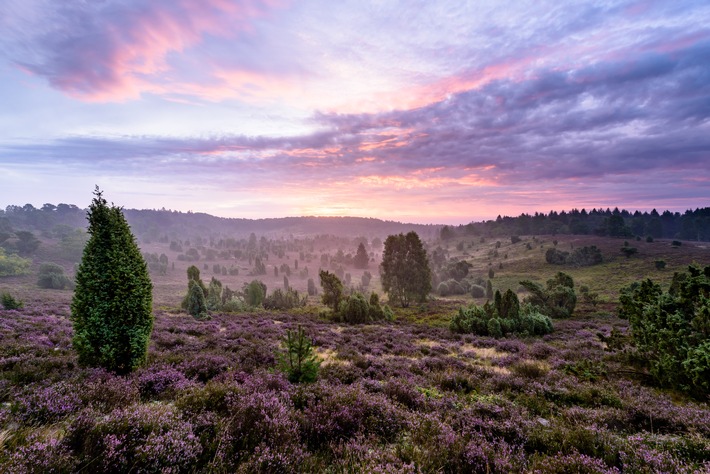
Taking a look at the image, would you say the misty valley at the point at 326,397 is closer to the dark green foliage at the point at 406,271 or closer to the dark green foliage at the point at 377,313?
the dark green foliage at the point at 377,313

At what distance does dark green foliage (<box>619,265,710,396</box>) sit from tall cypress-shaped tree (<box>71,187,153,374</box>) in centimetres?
1699

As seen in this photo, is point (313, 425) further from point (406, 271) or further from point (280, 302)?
point (406, 271)

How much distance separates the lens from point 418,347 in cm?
1767

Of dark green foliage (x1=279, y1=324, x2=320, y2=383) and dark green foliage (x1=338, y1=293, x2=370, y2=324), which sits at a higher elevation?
dark green foliage (x1=279, y1=324, x2=320, y2=383)

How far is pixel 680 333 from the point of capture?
31.4 feet

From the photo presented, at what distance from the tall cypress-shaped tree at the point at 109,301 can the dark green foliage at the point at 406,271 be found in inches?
1905

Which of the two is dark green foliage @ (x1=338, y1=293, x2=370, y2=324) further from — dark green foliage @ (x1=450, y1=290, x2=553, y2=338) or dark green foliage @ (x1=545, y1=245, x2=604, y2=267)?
dark green foliage @ (x1=545, y1=245, x2=604, y2=267)

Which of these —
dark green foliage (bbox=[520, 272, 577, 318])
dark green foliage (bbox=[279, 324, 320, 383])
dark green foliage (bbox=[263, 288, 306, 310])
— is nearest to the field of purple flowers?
dark green foliage (bbox=[279, 324, 320, 383])

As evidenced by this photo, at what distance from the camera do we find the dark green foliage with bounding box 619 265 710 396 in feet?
28.6

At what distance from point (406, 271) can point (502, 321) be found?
101 ft

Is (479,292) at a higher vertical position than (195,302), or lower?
lower

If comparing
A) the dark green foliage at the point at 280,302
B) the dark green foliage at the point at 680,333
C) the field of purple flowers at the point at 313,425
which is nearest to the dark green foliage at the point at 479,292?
the dark green foliage at the point at 280,302

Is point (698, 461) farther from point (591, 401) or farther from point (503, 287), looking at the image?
point (503, 287)

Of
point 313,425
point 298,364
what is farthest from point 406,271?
point 313,425
